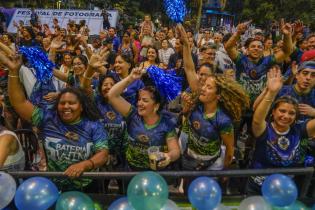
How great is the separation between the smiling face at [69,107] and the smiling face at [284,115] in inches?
64.1

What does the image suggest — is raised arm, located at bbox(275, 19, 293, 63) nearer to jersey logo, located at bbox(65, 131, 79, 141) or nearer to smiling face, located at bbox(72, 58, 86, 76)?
smiling face, located at bbox(72, 58, 86, 76)

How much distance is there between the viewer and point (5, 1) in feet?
76.1

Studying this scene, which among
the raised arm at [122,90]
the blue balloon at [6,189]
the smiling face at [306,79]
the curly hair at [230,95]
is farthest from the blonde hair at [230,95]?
the blue balloon at [6,189]

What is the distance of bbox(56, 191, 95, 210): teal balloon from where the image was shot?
2.40 meters

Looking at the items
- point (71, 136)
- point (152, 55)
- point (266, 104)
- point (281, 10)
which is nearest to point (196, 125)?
point (266, 104)

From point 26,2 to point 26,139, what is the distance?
2352cm

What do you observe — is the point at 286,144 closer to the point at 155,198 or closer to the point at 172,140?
the point at 172,140

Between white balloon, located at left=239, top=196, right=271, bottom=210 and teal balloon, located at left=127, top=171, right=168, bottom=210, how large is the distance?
0.63m

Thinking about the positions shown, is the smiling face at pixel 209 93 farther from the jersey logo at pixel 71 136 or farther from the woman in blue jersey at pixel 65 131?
the jersey logo at pixel 71 136

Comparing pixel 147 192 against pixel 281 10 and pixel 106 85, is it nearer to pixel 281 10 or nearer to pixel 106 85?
pixel 106 85

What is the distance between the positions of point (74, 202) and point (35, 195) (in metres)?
0.27

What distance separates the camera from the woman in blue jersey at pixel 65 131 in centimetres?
274

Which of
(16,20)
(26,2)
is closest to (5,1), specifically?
(26,2)

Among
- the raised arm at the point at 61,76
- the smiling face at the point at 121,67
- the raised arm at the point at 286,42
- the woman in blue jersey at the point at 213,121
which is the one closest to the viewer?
the woman in blue jersey at the point at 213,121
